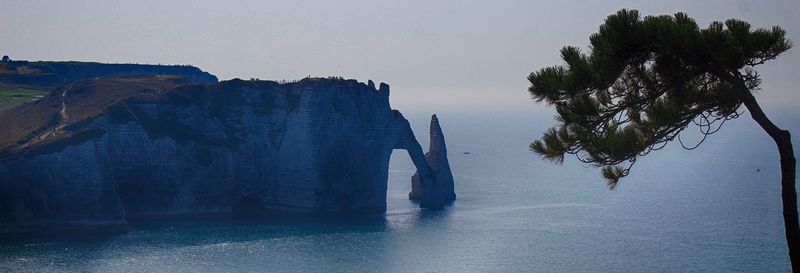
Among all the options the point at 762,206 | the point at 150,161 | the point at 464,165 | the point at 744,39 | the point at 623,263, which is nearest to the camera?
the point at 744,39

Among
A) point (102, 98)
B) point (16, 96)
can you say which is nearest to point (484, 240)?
point (102, 98)

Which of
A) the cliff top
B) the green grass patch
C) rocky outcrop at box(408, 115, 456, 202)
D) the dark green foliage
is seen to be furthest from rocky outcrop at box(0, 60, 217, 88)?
the dark green foliage

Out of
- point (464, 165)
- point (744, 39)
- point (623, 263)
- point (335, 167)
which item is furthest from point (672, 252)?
point (464, 165)

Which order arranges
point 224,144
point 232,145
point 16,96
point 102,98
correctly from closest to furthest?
point 224,144 < point 232,145 < point 102,98 < point 16,96

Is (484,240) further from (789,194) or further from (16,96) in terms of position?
(16,96)

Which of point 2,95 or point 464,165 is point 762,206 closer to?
point 464,165
